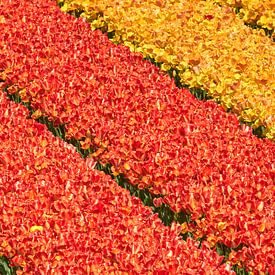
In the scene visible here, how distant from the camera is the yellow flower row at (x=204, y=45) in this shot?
8.31 metres

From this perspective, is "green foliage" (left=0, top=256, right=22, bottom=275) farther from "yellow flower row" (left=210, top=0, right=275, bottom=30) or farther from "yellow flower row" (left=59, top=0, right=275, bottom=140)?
"yellow flower row" (left=210, top=0, right=275, bottom=30)

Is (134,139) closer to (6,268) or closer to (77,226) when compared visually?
(77,226)

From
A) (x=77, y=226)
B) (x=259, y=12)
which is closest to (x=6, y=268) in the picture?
(x=77, y=226)

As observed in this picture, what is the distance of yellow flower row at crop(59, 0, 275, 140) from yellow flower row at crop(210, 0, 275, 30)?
0.51 metres

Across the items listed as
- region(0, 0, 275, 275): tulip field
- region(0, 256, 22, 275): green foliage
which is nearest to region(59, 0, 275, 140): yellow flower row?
region(0, 0, 275, 275): tulip field

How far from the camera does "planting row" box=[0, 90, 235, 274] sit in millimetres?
4957

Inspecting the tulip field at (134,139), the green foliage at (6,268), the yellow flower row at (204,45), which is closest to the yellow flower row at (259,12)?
the tulip field at (134,139)

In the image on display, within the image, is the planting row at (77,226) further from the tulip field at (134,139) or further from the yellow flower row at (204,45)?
the yellow flower row at (204,45)

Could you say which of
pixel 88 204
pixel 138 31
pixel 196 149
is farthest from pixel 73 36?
pixel 88 204

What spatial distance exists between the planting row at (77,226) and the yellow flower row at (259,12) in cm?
555

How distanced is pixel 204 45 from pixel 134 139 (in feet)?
9.68

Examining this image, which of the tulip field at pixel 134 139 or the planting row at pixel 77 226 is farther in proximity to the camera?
the tulip field at pixel 134 139

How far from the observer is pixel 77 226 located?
5430 mm

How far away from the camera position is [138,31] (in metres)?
10.1
